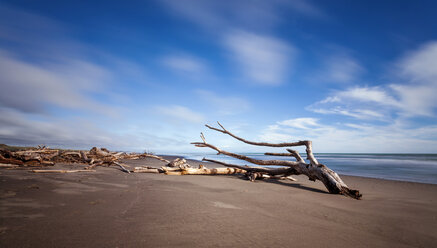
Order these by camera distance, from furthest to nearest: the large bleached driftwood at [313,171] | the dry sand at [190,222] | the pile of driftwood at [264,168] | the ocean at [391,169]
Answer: the ocean at [391,169]
the pile of driftwood at [264,168]
the large bleached driftwood at [313,171]
the dry sand at [190,222]

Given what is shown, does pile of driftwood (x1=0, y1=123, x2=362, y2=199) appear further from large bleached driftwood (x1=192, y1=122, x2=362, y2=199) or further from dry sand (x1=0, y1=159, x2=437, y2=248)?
dry sand (x1=0, y1=159, x2=437, y2=248)

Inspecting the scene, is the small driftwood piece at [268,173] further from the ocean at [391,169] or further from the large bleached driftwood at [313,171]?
the ocean at [391,169]

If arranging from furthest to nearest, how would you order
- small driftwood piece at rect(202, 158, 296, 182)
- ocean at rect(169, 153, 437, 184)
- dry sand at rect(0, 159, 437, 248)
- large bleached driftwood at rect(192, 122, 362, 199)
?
1. ocean at rect(169, 153, 437, 184)
2. small driftwood piece at rect(202, 158, 296, 182)
3. large bleached driftwood at rect(192, 122, 362, 199)
4. dry sand at rect(0, 159, 437, 248)

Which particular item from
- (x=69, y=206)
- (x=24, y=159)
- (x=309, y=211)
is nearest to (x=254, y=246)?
→ (x=309, y=211)

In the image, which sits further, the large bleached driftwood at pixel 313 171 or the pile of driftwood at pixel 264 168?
the pile of driftwood at pixel 264 168

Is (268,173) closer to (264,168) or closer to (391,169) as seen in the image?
(264,168)

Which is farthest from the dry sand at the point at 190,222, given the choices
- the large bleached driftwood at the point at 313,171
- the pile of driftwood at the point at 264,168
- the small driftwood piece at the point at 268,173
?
the small driftwood piece at the point at 268,173

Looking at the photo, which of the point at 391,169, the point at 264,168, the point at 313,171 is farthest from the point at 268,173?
the point at 391,169

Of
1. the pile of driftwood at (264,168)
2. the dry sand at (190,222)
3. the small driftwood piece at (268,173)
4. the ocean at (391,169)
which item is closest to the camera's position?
the dry sand at (190,222)

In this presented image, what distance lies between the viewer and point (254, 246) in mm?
1861

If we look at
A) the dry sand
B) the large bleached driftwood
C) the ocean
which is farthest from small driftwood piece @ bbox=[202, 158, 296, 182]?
the ocean

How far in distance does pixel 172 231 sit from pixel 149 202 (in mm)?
1319

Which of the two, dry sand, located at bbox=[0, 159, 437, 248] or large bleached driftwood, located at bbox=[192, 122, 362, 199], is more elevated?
large bleached driftwood, located at bbox=[192, 122, 362, 199]

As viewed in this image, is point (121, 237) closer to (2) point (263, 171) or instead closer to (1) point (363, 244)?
(1) point (363, 244)
